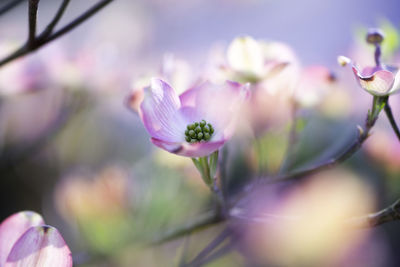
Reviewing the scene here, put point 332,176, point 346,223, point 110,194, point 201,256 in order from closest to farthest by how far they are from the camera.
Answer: point 346,223 < point 201,256 < point 110,194 < point 332,176

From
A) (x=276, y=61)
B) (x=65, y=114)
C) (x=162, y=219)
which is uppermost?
(x=276, y=61)

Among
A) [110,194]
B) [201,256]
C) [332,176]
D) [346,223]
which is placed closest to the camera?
[346,223]

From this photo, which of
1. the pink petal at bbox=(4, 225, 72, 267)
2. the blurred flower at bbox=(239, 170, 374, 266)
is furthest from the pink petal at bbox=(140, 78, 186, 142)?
the blurred flower at bbox=(239, 170, 374, 266)

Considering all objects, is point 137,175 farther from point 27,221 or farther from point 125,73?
point 27,221

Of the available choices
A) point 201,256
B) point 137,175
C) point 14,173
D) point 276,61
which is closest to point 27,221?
point 201,256

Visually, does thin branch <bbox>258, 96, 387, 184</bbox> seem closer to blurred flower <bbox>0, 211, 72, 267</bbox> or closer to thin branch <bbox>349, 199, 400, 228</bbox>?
thin branch <bbox>349, 199, 400, 228</bbox>

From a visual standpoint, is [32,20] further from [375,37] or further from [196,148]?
[375,37]

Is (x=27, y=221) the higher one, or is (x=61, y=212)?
(x=27, y=221)
